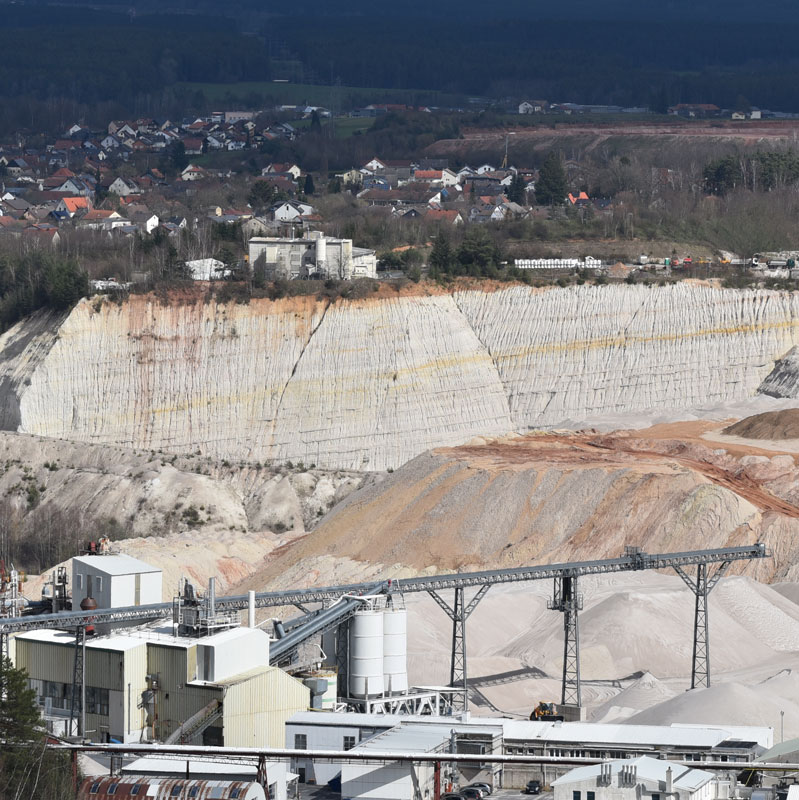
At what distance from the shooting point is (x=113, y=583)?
63.7 meters

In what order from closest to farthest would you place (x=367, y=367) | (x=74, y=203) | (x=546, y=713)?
(x=546, y=713), (x=367, y=367), (x=74, y=203)

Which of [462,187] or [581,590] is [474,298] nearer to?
[581,590]

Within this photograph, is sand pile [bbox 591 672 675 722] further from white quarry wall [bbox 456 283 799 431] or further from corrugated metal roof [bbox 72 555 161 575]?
white quarry wall [bbox 456 283 799 431]

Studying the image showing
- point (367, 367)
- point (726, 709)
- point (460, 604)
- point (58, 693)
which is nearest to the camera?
point (58, 693)

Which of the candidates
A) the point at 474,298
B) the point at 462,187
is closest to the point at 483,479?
the point at 474,298

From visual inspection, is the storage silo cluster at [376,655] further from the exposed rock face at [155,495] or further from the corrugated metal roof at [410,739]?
the exposed rock face at [155,495]

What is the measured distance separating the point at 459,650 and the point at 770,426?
31.7m

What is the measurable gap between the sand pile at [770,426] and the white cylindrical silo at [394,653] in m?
40.3

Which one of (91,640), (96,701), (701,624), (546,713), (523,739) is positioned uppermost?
(91,640)

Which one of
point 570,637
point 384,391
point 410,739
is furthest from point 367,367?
point 410,739

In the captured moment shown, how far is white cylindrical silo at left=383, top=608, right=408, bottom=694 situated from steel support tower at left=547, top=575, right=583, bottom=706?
22.2 feet

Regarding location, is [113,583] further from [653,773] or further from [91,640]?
[653,773]

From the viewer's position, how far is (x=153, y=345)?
115 m

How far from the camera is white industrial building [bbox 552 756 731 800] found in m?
44.1
